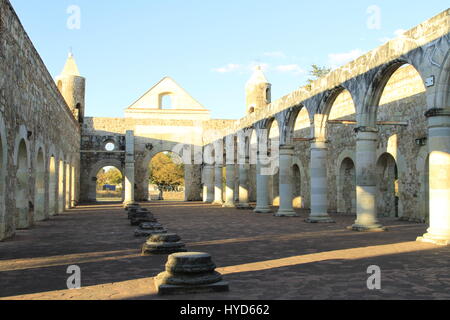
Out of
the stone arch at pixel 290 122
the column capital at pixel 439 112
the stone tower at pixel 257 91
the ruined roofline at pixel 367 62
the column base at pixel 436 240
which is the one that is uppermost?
the stone tower at pixel 257 91

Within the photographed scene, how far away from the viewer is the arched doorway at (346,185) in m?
18.4

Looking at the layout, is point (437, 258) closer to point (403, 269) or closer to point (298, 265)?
point (403, 269)

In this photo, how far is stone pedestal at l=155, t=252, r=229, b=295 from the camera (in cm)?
473

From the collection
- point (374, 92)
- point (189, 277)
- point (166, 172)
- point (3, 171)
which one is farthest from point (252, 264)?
point (166, 172)

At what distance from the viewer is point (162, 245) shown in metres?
7.41

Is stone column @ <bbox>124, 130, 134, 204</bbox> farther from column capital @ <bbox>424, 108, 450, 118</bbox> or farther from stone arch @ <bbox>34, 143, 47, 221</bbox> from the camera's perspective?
column capital @ <bbox>424, 108, 450, 118</bbox>

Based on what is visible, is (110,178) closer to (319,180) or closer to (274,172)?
(274,172)

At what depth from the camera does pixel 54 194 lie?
55.8 feet

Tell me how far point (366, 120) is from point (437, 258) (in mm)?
5258

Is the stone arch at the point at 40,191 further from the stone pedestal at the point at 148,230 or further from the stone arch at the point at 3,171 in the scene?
the stone pedestal at the point at 148,230

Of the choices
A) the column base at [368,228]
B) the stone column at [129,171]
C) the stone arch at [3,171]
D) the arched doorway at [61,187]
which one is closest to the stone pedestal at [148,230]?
the stone arch at [3,171]

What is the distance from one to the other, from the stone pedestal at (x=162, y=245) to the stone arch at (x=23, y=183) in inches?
199

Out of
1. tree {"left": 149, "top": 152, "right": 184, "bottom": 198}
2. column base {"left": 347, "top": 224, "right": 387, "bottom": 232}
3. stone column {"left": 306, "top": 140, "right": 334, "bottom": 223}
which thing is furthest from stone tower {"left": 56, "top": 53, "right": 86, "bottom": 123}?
column base {"left": 347, "top": 224, "right": 387, "bottom": 232}

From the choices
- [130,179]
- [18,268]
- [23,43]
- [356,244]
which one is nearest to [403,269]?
[356,244]
